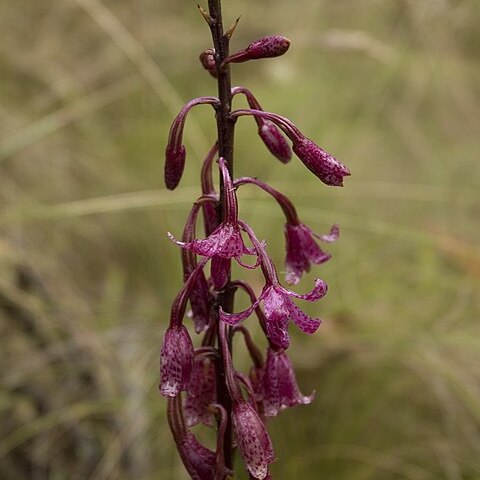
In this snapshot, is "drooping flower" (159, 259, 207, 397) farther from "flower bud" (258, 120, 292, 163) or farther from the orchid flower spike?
"flower bud" (258, 120, 292, 163)

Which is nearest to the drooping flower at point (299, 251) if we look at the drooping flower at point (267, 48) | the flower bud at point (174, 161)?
the flower bud at point (174, 161)

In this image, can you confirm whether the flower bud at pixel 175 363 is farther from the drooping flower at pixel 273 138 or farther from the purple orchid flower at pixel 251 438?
the drooping flower at pixel 273 138

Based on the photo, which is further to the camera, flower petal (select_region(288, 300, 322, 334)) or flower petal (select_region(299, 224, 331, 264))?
flower petal (select_region(299, 224, 331, 264))

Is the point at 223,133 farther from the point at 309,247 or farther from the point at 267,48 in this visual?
the point at 309,247

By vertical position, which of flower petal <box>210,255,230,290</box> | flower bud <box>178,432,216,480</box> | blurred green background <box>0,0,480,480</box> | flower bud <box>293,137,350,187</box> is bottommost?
flower bud <box>178,432,216,480</box>

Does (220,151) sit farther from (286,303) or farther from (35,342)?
(35,342)

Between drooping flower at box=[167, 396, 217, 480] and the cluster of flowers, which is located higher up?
the cluster of flowers

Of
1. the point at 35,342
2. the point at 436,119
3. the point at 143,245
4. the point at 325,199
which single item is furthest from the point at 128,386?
the point at 436,119

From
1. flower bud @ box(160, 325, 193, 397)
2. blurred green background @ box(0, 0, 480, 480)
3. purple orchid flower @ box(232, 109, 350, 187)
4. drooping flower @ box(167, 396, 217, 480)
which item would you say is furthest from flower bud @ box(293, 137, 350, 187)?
blurred green background @ box(0, 0, 480, 480)
